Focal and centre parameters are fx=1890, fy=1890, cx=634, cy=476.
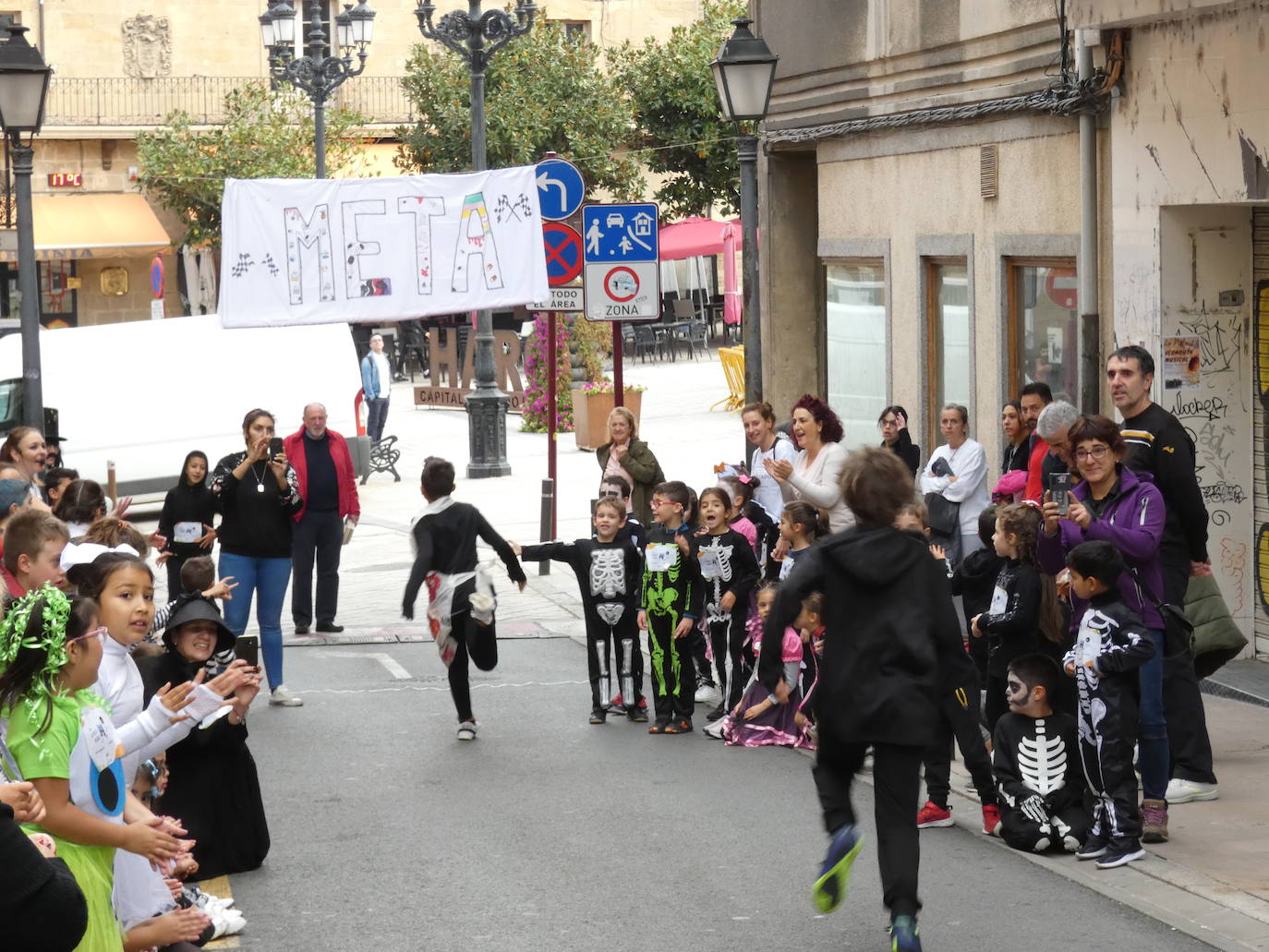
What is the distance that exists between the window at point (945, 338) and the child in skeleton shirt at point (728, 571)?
452 centimetres

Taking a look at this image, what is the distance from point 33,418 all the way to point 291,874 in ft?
25.5

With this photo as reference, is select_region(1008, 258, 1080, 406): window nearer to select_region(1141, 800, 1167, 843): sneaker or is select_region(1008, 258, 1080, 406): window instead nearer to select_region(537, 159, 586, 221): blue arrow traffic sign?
select_region(537, 159, 586, 221): blue arrow traffic sign

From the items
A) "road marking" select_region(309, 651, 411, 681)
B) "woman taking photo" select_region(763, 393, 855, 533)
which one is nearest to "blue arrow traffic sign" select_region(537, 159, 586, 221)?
"road marking" select_region(309, 651, 411, 681)

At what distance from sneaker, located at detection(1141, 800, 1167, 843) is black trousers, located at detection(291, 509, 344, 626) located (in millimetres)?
7644

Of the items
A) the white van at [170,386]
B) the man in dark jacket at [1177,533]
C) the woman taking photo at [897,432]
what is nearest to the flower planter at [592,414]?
the white van at [170,386]

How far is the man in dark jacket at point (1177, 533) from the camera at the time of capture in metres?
8.39

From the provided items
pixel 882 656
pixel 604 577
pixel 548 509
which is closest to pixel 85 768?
pixel 882 656

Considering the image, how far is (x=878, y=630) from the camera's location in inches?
255

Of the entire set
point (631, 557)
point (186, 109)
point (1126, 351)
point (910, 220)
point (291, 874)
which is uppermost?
point (186, 109)

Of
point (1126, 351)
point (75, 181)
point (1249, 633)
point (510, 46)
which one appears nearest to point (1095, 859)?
Result: point (1126, 351)

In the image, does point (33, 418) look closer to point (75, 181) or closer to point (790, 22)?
point (790, 22)

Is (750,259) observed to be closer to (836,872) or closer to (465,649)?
(465,649)

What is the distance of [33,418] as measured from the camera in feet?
48.1

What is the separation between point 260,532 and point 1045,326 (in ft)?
18.5
